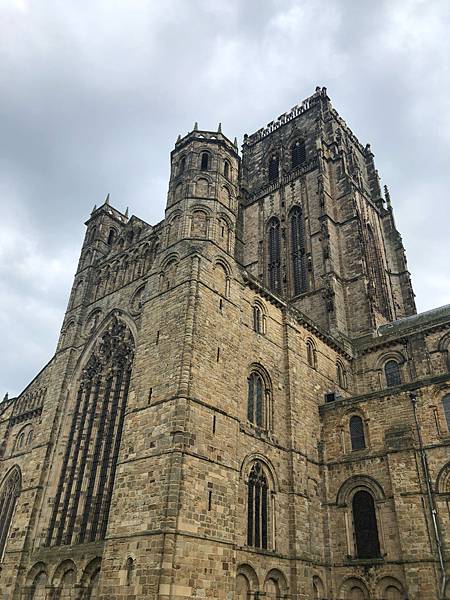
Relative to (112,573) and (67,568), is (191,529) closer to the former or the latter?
(112,573)

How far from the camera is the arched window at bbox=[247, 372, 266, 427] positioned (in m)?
21.8

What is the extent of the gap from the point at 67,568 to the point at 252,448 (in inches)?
350

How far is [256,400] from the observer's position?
22.3 metres

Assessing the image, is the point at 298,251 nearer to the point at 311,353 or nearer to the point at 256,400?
the point at 311,353

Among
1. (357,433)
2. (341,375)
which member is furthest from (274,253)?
(357,433)

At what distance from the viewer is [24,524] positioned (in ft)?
74.3

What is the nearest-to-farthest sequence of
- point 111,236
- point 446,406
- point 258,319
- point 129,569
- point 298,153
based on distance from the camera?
point 129,569
point 446,406
point 258,319
point 111,236
point 298,153

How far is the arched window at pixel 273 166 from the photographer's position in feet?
153

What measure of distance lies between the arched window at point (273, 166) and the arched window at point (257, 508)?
3192 centimetres

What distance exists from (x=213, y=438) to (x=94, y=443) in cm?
753

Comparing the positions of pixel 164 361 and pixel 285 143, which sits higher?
pixel 285 143

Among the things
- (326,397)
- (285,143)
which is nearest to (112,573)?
(326,397)

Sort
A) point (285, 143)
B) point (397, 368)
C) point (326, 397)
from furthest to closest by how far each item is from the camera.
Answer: point (285, 143) < point (397, 368) < point (326, 397)

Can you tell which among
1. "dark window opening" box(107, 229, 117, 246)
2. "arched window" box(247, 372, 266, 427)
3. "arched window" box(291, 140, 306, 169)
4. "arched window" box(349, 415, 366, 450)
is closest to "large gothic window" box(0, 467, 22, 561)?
"arched window" box(247, 372, 266, 427)
